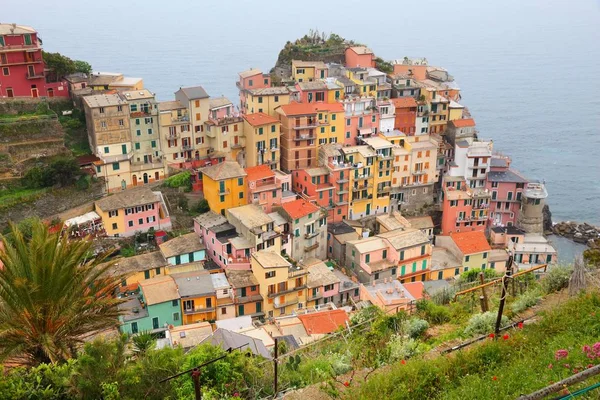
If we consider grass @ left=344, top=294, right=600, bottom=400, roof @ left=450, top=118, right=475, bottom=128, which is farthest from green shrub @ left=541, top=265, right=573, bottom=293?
roof @ left=450, top=118, right=475, bottom=128

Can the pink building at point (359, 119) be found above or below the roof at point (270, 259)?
above

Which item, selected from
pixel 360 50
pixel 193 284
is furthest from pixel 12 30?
pixel 360 50

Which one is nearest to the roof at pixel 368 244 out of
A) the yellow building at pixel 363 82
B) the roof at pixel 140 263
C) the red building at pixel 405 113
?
the roof at pixel 140 263

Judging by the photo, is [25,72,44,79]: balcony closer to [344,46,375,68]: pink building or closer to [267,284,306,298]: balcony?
[267,284,306,298]: balcony

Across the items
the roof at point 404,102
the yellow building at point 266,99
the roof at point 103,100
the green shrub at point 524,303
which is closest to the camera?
the green shrub at point 524,303

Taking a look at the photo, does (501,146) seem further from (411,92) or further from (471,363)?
(471,363)

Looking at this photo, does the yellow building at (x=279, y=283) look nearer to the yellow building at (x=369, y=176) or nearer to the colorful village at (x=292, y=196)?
the colorful village at (x=292, y=196)
